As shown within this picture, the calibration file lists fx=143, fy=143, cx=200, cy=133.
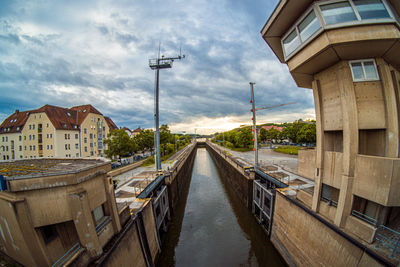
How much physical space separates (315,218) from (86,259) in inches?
446

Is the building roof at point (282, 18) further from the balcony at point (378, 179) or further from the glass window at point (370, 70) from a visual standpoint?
the balcony at point (378, 179)

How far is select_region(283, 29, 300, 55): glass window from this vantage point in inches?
319

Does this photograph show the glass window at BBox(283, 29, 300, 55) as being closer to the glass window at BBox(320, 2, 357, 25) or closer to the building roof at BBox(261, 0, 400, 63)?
the building roof at BBox(261, 0, 400, 63)

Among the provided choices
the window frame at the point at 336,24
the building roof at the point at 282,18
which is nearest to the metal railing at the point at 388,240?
the window frame at the point at 336,24

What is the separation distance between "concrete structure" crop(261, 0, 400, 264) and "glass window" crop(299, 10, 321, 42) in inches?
1.7

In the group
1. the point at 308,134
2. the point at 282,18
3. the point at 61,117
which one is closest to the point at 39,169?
the point at 282,18

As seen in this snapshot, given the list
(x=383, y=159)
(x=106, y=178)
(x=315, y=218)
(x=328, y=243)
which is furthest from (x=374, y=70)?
(x=106, y=178)

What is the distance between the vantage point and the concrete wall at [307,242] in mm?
6285

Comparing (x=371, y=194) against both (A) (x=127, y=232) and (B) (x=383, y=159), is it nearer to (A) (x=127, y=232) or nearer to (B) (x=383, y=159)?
(B) (x=383, y=159)

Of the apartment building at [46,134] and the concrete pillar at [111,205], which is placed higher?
the apartment building at [46,134]

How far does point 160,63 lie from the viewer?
18.9 m

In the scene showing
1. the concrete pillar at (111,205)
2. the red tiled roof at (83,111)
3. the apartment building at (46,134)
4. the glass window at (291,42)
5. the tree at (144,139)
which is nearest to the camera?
the concrete pillar at (111,205)

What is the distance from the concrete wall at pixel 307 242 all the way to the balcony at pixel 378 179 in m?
2.33

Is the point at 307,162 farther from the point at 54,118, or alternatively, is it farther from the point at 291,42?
the point at 54,118
